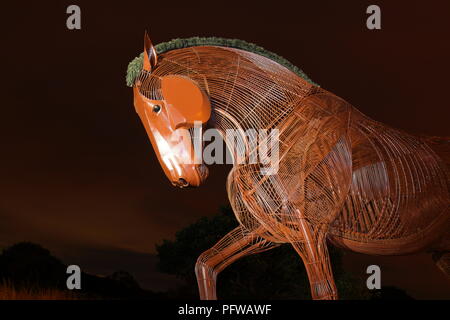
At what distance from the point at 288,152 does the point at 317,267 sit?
0.96 metres

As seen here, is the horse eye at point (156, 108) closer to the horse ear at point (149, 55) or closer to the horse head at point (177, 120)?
the horse head at point (177, 120)

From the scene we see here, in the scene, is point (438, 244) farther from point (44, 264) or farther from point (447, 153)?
point (44, 264)

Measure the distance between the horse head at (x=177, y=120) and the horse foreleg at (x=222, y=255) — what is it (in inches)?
34.7

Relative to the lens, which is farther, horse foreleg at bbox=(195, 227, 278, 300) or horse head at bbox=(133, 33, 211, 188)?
horse foreleg at bbox=(195, 227, 278, 300)

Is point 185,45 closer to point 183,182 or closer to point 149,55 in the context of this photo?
point 149,55

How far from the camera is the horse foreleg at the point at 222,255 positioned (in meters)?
5.34

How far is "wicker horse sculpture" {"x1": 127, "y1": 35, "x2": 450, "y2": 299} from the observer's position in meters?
4.67

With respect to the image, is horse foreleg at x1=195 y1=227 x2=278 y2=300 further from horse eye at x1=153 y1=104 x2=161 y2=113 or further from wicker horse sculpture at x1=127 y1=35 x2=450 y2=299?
horse eye at x1=153 y1=104 x2=161 y2=113

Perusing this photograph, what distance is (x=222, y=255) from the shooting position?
540 centimetres

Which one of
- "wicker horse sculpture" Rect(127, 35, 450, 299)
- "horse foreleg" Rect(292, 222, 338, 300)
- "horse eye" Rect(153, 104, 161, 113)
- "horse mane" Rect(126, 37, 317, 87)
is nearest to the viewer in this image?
"horse foreleg" Rect(292, 222, 338, 300)

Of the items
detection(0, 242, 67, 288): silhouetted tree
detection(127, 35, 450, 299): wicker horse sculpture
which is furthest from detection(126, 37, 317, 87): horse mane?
detection(0, 242, 67, 288): silhouetted tree
